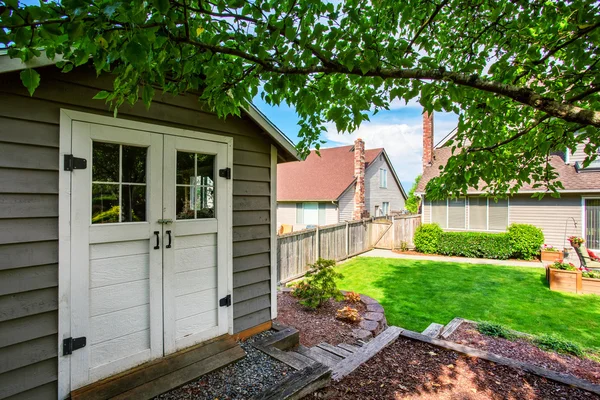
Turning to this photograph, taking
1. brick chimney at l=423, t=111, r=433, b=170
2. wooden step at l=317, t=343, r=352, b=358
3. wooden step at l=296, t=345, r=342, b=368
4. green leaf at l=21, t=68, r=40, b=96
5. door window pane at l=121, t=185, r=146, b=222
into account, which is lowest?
wooden step at l=317, t=343, r=352, b=358

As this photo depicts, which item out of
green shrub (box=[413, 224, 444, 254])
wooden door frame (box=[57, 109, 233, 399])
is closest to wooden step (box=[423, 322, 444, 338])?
wooden door frame (box=[57, 109, 233, 399])

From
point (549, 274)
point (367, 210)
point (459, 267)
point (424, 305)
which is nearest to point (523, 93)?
point (424, 305)

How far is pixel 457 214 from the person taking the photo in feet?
40.2

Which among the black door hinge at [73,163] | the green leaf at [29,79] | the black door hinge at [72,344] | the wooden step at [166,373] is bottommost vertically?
the wooden step at [166,373]

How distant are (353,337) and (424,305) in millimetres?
2540

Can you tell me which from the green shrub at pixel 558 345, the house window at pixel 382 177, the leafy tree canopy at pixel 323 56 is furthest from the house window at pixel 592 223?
the house window at pixel 382 177

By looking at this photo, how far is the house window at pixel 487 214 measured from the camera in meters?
11.4

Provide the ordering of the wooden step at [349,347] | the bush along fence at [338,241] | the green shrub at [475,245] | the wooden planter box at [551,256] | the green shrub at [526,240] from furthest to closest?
the green shrub at [475,245]
the green shrub at [526,240]
the wooden planter box at [551,256]
the bush along fence at [338,241]
the wooden step at [349,347]

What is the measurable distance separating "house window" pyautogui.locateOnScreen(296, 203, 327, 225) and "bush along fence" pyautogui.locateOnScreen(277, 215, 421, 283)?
153 inches

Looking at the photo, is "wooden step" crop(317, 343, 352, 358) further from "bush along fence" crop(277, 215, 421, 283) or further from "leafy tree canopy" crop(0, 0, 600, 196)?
"leafy tree canopy" crop(0, 0, 600, 196)

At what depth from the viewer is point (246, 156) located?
372 centimetres

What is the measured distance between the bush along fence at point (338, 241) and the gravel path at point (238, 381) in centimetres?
274

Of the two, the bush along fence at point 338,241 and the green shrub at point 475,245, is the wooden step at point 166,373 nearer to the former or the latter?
the bush along fence at point 338,241

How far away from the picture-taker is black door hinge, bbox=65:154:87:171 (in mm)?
2436
